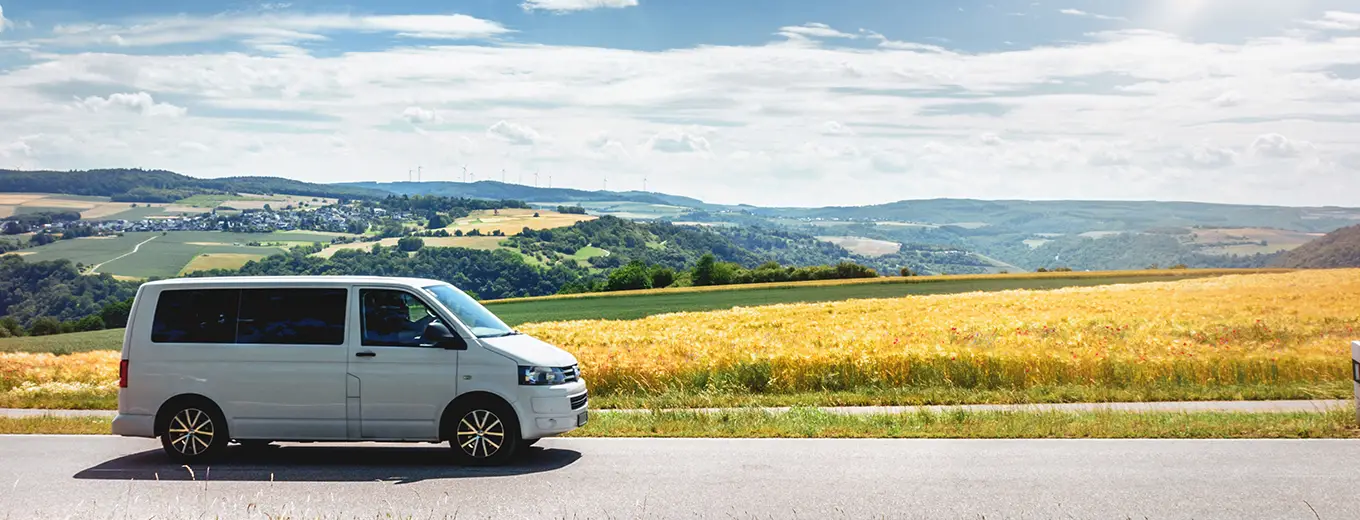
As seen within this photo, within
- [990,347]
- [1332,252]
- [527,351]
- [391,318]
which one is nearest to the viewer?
[527,351]

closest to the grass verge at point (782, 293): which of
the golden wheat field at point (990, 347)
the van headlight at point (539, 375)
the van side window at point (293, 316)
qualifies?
the golden wheat field at point (990, 347)

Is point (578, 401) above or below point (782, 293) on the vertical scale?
above

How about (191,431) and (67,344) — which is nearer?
(191,431)

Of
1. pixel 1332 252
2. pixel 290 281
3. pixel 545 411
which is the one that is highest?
pixel 290 281

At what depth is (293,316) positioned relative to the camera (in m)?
11.9

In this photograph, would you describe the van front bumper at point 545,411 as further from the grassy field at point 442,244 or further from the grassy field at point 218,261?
the grassy field at point 442,244

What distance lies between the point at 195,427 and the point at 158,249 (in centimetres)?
14634

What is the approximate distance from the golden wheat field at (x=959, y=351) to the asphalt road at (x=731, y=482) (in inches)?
309

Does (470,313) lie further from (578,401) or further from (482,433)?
(578,401)

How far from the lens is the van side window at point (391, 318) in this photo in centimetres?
1173

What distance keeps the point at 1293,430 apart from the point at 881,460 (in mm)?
5241

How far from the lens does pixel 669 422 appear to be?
48.7 feet

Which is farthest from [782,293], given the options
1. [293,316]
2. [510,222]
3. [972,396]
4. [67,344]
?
[510,222]

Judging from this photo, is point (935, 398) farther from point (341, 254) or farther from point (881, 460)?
point (341, 254)
